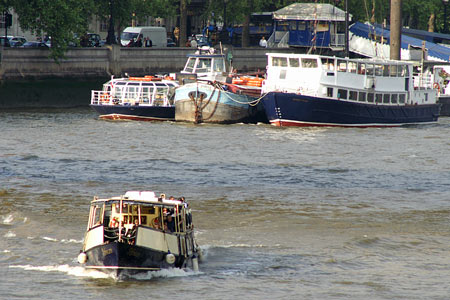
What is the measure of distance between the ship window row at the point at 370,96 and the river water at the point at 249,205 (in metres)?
2.64

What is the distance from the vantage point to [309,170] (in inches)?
1310

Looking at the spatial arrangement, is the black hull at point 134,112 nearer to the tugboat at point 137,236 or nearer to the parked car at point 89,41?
the parked car at point 89,41

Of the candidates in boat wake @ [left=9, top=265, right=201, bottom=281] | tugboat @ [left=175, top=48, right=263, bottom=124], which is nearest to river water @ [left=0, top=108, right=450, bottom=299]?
boat wake @ [left=9, top=265, right=201, bottom=281]

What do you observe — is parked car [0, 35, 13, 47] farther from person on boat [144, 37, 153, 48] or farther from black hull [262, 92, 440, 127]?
black hull [262, 92, 440, 127]

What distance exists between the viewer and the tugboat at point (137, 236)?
17.2m

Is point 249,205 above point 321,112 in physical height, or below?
below

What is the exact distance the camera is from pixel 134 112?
50.5m

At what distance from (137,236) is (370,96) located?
35.0 m

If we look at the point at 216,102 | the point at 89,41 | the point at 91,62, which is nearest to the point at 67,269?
the point at 216,102

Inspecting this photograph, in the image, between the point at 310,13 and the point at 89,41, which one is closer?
the point at 89,41

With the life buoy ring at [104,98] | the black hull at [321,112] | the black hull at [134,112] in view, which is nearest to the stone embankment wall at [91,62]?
the life buoy ring at [104,98]

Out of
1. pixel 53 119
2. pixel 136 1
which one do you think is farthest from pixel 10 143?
pixel 136 1

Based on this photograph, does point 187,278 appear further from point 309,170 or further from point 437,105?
point 437,105

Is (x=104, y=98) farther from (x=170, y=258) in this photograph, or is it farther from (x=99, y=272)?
(x=170, y=258)
